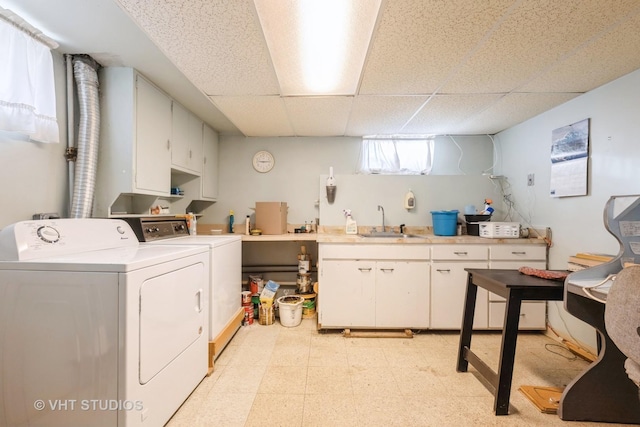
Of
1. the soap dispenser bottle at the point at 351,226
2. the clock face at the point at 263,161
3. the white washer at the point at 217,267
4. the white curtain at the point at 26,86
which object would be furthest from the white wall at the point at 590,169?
the white curtain at the point at 26,86

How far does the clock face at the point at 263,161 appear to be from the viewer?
320cm

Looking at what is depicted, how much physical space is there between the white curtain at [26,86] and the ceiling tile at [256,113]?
990 millimetres

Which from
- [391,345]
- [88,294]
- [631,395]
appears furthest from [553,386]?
[88,294]

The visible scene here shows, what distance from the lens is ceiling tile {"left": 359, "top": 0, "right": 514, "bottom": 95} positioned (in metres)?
1.17

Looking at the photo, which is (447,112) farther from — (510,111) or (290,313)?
(290,313)

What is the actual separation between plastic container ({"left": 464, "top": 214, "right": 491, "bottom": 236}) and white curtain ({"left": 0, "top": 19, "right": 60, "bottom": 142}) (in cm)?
354

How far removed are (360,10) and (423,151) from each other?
226 cm

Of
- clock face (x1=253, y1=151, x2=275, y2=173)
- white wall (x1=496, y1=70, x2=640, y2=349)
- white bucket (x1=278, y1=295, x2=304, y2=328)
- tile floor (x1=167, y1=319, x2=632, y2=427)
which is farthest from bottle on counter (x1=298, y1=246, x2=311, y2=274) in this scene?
white wall (x1=496, y1=70, x2=640, y2=349)

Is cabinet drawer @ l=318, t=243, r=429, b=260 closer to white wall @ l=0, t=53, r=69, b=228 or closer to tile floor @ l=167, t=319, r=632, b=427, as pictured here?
tile floor @ l=167, t=319, r=632, b=427

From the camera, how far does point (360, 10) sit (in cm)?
120

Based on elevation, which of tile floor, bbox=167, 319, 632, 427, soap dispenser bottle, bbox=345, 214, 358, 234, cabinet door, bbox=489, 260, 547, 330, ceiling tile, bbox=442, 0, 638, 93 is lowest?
tile floor, bbox=167, 319, 632, 427

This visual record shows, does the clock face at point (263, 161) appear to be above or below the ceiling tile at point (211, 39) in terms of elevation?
below

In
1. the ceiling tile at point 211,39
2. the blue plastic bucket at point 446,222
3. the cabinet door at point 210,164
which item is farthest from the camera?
the cabinet door at point 210,164

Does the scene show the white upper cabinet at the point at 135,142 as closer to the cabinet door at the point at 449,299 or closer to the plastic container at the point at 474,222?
the cabinet door at the point at 449,299
